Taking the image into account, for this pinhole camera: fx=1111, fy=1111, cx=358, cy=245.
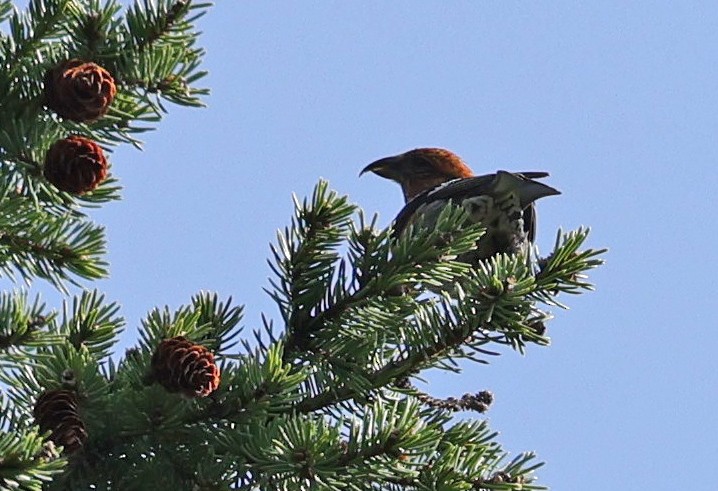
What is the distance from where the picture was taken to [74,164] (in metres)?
1.83

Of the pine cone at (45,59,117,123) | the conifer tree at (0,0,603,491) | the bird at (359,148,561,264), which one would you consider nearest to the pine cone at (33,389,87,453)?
the conifer tree at (0,0,603,491)

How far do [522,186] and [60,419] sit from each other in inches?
96.1

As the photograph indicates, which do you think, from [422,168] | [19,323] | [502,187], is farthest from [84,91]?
[422,168]

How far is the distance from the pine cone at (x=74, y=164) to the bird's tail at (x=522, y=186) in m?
2.31

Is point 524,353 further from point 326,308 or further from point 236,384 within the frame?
point 236,384

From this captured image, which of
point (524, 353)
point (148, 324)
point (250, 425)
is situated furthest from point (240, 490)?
point (524, 353)

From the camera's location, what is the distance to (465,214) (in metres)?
2.38

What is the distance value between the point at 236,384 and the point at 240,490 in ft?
0.64

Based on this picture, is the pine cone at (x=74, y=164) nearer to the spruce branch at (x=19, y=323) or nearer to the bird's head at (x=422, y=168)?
the spruce branch at (x=19, y=323)

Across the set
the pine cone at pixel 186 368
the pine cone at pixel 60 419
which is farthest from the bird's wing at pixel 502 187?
the pine cone at pixel 60 419

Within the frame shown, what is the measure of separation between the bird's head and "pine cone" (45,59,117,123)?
4.34m

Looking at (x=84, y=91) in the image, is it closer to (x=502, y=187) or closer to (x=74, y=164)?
(x=74, y=164)

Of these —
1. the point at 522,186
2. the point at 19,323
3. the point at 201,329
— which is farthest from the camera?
the point at 522,186

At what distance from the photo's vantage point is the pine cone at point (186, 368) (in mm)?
1868
